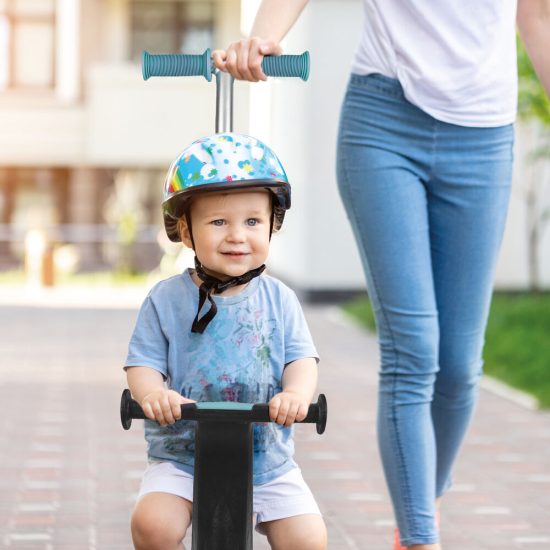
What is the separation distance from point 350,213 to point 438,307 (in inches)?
13.5

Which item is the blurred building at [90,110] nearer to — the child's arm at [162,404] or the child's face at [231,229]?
the child's face at [231,229]

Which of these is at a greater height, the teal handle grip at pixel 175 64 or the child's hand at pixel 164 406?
the teal handle grip at pixel 175 64

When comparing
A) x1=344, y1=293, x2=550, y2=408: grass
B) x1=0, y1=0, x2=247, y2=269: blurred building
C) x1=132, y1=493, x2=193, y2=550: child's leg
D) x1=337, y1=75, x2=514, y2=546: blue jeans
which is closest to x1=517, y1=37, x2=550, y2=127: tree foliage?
x1=344, y1=293, x2=550, y2=408: grass

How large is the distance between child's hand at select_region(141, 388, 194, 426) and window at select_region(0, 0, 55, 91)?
80.7 ft

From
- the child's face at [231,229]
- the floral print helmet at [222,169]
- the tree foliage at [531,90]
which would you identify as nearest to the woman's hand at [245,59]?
the floral print helmet at [222,169]

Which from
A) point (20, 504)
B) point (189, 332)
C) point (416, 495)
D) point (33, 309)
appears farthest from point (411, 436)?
point (33, 309)

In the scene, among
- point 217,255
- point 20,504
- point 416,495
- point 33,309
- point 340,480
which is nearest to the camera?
point 217,255

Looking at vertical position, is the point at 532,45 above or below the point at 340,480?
above

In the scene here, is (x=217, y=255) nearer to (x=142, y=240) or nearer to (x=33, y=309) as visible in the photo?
(x=33, y=309)

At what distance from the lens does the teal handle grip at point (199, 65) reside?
283 cm

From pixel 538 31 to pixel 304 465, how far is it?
268 centimetres

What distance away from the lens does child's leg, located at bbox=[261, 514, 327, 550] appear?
2885 mm

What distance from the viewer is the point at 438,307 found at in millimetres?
3633

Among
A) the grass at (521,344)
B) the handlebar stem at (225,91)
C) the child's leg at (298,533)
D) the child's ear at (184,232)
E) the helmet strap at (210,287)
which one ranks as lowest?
the grass at (521,344)
